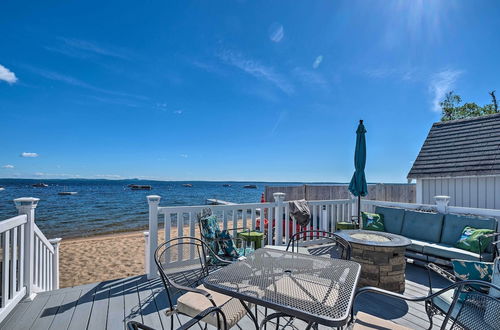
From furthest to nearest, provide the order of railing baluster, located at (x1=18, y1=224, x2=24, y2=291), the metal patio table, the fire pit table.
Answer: the fire pit table < railing baluster, located at (x1=18, y1=224, x2=24, y2=291) < the metal patio table

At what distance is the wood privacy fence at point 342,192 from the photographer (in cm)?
778

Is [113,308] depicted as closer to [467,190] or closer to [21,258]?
[21,258]

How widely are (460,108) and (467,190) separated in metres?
9.87

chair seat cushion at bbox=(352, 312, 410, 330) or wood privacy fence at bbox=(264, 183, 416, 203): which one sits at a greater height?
wood privacy fence at bbox=(264, 183, 416, 203)

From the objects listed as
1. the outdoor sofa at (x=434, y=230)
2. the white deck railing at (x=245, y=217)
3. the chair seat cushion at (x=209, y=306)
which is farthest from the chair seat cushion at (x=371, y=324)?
the white deck railing at (x=245, y=217)

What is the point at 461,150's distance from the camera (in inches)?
234

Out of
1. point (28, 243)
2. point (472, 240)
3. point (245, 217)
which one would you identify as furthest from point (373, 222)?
point (28, 243)

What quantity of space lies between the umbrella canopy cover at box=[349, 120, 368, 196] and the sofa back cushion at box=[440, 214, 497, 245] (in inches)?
51.4

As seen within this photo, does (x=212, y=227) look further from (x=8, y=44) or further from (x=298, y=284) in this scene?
(x=8, y=44)

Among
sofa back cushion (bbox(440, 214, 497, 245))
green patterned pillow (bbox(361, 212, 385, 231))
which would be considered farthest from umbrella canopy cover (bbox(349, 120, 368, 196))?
sofa back cushion (bbox(440, 214, 497, 245))

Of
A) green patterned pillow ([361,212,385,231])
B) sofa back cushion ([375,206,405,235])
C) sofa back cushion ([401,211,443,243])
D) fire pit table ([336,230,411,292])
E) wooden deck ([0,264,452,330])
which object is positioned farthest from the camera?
green patterned pillow ([361,212,385,231])

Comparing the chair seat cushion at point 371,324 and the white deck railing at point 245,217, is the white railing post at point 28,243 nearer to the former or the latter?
the white deck railing at point 245,217

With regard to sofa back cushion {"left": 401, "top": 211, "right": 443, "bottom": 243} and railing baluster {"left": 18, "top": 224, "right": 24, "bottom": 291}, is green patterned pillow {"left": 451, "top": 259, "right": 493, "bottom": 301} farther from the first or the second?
railing baluster {"left": 18, "top": 224, "right": 24, "bottom": 291}

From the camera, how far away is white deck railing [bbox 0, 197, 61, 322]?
2.32m
